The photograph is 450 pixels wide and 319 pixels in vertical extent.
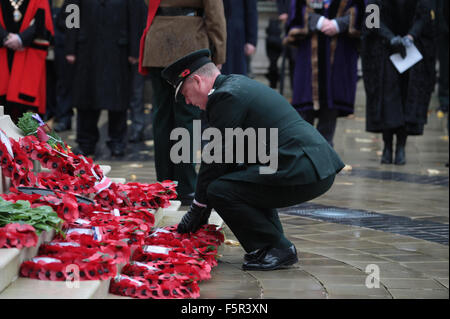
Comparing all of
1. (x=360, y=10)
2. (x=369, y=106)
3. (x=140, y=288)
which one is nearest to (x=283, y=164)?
(x=140, y=288)

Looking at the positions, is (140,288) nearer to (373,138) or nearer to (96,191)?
(96,191)

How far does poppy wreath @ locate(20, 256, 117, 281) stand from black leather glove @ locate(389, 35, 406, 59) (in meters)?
6.65

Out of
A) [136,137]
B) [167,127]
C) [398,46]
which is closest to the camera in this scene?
[167,127]

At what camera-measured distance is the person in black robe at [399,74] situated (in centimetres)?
1002

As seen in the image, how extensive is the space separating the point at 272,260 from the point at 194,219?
488 mm

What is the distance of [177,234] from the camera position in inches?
196

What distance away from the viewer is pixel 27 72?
877 cm

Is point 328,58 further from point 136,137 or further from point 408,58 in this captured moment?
point 136,137

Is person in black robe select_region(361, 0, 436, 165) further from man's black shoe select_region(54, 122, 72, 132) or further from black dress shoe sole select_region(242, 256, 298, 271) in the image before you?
black dress shoe sole select_region(242, 256, 298, 271)

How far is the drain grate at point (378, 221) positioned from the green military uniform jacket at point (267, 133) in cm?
183

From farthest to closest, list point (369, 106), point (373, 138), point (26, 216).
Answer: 1. point (373, 138)
2. point (369, 106)
3. point (26, 216)

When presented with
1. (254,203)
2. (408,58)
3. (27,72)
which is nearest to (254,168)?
(254,203)
